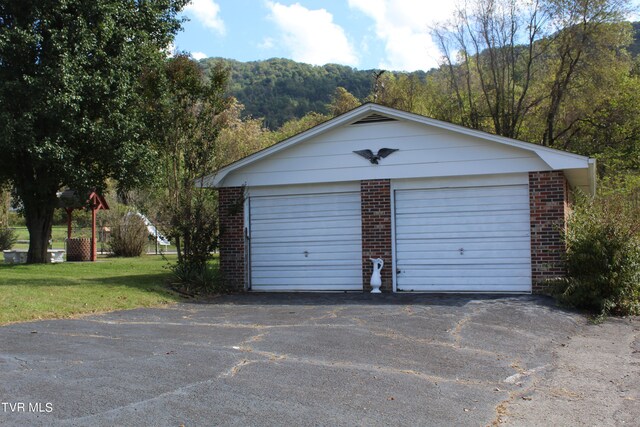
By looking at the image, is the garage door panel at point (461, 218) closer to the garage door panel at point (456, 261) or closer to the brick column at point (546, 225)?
the brick column at point (546, 225)

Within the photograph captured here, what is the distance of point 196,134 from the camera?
14359mm

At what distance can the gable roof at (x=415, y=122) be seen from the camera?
465 inches

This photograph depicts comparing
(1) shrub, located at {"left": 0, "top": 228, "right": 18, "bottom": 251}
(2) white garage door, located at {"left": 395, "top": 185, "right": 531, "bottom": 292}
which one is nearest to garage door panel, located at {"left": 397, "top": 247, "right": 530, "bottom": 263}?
(2) white garage door, located at {"left": 395, "top": 185, "right": 531, "bottom": 292}

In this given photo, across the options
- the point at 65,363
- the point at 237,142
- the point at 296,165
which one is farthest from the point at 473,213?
the point at 237,142

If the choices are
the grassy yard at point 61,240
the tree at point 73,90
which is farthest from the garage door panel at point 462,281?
the grassy yard at point 61,240

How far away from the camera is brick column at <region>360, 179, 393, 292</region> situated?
1321cm

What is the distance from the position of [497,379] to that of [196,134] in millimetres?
10192

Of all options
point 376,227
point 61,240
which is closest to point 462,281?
point 376,227

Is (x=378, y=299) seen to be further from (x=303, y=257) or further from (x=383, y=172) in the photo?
(x=383, y=172)

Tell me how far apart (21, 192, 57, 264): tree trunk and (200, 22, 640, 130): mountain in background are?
105 ft

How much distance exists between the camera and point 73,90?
16328mm

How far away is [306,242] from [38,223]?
11.3m

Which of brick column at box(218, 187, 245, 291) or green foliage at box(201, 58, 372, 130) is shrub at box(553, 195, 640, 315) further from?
green foliage at box(201, 58, 372, 130)

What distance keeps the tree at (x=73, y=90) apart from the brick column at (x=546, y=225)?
11.7 m
